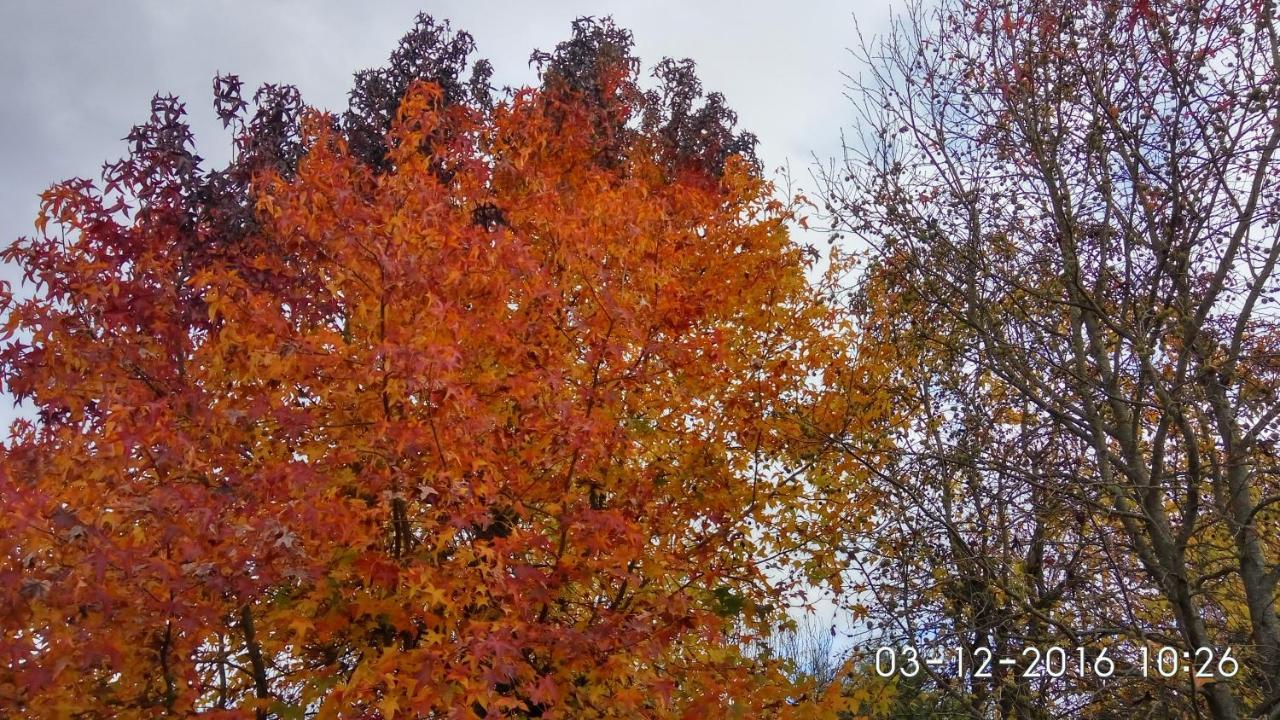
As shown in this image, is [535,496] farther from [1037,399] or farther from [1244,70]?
[1244,70]

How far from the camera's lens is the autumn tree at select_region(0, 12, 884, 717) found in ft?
17.5

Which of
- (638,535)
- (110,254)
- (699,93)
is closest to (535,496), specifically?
(638,535)

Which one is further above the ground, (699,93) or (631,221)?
(699,93)

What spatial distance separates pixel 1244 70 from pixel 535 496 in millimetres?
6274

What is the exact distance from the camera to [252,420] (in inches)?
229

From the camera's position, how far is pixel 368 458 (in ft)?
21.0

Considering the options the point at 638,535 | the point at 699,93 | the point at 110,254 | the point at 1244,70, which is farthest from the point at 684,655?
the point at 699,93

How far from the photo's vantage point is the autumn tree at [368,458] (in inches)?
210

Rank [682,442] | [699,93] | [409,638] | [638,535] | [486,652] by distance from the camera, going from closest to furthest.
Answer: [486,652] → [638,535] → [409,638] → [682,442] → [699,93]

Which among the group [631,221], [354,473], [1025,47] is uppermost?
[1025,47]

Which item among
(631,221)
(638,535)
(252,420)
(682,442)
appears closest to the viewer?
(252,420)

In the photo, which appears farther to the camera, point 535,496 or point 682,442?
point 682,442

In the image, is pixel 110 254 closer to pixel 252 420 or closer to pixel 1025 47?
pixel 252 420

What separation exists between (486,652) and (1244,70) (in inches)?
273
